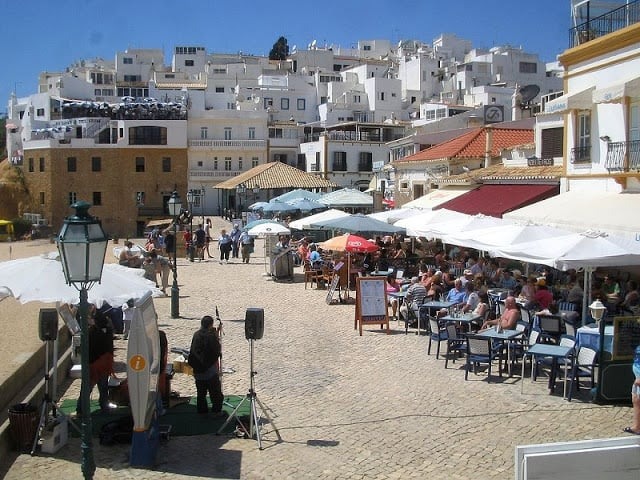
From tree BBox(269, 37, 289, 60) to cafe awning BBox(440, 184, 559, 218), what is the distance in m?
92.4

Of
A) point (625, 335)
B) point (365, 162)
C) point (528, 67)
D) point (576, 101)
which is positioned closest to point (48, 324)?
point (625, 335)

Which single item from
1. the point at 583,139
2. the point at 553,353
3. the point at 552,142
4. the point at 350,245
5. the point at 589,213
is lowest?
the point at 553,353

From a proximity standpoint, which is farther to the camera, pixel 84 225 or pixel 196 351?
pixel 196 351

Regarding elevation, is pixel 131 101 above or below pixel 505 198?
above

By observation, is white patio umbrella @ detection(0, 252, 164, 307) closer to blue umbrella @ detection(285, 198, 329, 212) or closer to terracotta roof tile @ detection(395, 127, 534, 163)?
blue umbrella @ detection(285, 198, 329, 212)

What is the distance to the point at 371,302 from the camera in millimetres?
15406

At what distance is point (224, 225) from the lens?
52.3m

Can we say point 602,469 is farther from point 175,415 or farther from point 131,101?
point 131,101

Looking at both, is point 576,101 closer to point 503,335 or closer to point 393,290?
→ point 393,290

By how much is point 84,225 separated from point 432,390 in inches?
243

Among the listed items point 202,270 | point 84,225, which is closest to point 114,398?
point 84,225

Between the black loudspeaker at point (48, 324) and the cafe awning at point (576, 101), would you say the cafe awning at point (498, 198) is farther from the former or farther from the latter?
the black loudspeaker at point (48, 324)

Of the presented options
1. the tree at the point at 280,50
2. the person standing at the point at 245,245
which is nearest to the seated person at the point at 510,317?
the person standing at the point at 245,245

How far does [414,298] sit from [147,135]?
4939cm
